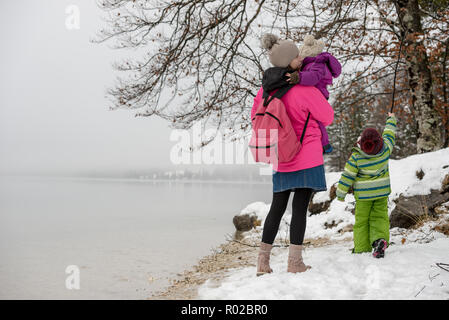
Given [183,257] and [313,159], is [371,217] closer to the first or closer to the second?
[313,159]

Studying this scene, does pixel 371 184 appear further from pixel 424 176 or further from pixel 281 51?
pixel 424 176

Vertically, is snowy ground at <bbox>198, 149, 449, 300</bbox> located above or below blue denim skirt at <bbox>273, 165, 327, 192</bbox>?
below

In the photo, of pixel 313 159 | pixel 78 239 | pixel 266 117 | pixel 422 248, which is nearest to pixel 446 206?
pixel 422 248

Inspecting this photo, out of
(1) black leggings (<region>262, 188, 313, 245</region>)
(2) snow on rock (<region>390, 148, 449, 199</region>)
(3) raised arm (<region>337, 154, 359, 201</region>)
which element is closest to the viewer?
(1) black leggings (<region>262, 188, 313, 245</region>)

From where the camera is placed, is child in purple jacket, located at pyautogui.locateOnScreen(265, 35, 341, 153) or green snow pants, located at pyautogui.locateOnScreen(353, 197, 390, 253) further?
green snow pants, located at pyautogui.locateOnScreen(353, 197, 390, 253)

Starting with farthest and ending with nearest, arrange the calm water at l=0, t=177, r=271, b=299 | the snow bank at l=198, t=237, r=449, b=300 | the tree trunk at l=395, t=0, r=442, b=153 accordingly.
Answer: the tree trunk at l=395, t=0, r=442, b=153 → the calm water at l=0, t=177, r=271, b=299 → the snow bank at l=198, t=237, r=449, b=300

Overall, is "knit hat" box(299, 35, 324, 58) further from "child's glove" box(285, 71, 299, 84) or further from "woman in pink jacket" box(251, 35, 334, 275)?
"child's glove" box(285, 71, 299, 84)

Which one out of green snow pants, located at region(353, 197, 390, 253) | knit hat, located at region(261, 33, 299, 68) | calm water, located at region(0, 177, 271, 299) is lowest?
calm water, located at region(0, 177, 271, 299)

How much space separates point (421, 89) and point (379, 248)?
6.42 m

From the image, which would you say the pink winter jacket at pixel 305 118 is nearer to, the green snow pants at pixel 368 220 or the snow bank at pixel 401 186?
the green snow pants at pixel 368 220

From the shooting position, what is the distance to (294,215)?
11.4 ft


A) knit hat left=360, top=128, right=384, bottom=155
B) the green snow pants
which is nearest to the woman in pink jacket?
knit hat left=360, top=128, right=384, bottom=155

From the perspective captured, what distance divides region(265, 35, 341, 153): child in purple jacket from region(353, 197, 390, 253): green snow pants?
1.12m

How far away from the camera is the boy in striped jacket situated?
4.04m
